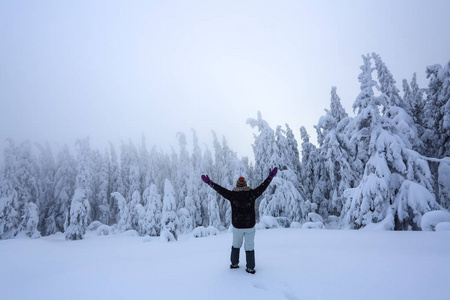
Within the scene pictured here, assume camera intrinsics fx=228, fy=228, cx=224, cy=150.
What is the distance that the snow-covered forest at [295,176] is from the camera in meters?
10.6

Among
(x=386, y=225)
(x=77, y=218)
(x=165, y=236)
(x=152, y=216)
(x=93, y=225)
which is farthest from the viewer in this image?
(x=93, y=225)

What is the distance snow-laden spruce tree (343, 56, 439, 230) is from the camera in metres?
9.61

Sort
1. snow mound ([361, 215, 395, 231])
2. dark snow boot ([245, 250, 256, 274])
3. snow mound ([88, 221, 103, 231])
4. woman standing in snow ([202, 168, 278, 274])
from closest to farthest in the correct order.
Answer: dark snow boot ([245, 250, 256, 274]) → woman standing in snow ([202, 168, 278, 274]) → snow mound ([361, 215, 395, 231]) → snow mound ([88, 221, 103, 231])

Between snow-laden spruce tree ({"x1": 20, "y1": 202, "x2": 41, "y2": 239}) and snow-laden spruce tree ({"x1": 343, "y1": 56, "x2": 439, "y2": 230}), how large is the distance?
Answer: 3384 cm

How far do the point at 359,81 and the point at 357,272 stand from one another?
11097 mm

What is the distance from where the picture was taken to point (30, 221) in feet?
90.0

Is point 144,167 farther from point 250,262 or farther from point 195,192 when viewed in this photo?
point 250,262

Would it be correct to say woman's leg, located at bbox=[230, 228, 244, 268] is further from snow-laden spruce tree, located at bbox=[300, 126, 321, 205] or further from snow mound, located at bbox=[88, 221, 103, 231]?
snow mound, located at bbox=[88, 221, 103, 231]

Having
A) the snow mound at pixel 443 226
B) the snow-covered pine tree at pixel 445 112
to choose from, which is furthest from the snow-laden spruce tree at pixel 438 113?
the snow mound at pixel 443 226

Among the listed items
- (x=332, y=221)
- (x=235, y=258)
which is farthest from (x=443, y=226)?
(x=332, y=221)

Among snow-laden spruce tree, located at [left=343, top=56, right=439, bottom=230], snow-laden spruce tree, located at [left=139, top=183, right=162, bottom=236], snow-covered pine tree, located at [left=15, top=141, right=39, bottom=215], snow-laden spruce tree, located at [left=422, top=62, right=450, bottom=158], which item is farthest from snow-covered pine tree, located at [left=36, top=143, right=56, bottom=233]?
snow-laden spruce tree, located at [left=422, top=62, right=450, bottom=158]

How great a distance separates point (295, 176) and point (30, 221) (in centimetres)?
3119

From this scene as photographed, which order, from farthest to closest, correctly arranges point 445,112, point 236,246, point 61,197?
1. point 61,197
2. point 445,112
3. point 236,246

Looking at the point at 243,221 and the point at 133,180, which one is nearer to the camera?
the point at 243,221
